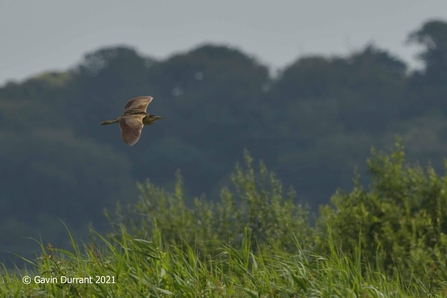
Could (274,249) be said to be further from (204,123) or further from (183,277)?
(204,123)

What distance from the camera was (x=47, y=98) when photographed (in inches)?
3511

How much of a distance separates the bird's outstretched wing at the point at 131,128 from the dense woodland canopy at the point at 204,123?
51167mm

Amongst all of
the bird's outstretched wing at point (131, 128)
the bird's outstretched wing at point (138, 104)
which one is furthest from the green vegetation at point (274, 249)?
the bird's outstretched wing at point (138, 104)

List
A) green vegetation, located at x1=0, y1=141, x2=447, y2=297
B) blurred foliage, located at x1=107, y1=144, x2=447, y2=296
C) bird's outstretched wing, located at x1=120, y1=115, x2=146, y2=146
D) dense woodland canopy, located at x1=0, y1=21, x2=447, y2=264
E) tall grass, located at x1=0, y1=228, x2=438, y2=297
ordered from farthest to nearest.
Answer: dense woodland canopy, located at x1=0, y1=21, x2=447, y2=264 → blurred foliage, located at x1=107, y1=144, x2=447, y2=296 → bird's outstretched wing, located at x1=120, y1=115, x2=146, y2=146 → green vegetation, located at x1=0, y1=141, x2=447, y2=297 → tall grass, located at x1=0, y1=228, x2=438, y2=297

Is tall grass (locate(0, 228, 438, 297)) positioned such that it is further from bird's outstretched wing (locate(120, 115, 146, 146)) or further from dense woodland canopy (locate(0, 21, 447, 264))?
dense woodland canopy (locate(0, 21, 447, 264))

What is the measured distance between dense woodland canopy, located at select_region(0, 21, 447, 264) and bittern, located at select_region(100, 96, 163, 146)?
5055cm

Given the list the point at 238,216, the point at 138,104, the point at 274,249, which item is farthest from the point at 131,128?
the point at 238,216

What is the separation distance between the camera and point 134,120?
38.2 feet

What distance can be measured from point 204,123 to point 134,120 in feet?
244

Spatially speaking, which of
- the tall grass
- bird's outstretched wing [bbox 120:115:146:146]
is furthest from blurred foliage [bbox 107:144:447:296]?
the tall grass

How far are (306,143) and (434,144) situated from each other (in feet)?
35.4

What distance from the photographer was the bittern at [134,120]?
1116cm

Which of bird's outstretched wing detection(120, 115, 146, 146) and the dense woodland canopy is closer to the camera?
bird's outstretched wing detection(120, 115, 146, 146)

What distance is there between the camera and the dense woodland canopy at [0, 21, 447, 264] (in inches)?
2894
